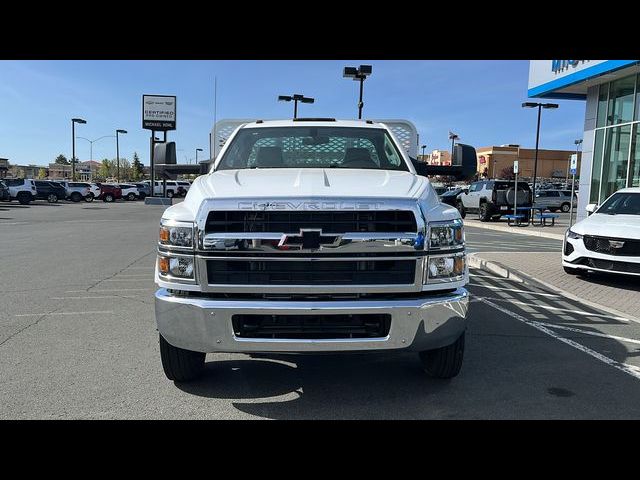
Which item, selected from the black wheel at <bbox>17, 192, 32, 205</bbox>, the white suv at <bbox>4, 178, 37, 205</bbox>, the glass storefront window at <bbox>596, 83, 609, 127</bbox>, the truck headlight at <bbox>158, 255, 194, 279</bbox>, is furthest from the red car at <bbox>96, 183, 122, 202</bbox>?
the truck headlight at <bbox>158, 255, 194, 279</bbox>

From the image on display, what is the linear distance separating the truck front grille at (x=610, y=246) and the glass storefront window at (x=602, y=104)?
11.4 meters

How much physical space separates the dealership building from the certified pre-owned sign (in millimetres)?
35202

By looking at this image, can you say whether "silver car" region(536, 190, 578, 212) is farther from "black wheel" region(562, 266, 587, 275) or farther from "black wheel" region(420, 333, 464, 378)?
"black wheel" region(420, 333, 464, 378)

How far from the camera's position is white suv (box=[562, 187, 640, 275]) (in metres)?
7.62

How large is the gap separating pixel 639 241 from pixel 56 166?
160m

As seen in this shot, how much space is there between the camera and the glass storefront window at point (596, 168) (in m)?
17.6

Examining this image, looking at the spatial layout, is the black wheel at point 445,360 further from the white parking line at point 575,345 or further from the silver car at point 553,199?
the silver car at point 553,199

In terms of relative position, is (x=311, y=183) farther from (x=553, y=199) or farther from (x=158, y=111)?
(x=158, y=111)

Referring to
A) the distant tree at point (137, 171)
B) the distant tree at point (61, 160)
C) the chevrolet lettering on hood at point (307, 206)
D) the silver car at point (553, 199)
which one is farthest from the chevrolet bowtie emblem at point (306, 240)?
the distant tree at point (61, 160)

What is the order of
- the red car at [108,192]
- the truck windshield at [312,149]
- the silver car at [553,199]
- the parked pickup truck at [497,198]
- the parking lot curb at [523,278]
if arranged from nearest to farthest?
the truck windshield at [312,149]
the parking lot curb at [523,278]
the parked pickup truck at [497,198]
the silver car at [553,199]
the red car at [108,192]

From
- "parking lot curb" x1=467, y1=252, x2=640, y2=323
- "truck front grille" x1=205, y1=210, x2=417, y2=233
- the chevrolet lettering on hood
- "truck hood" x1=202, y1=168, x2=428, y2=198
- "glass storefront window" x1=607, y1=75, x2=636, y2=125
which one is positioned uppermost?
"glass storefront window" x1=607, y1=75, x2=636, y2=125

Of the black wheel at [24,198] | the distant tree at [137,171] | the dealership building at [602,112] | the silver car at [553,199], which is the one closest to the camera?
the dealership building at [602,112]
